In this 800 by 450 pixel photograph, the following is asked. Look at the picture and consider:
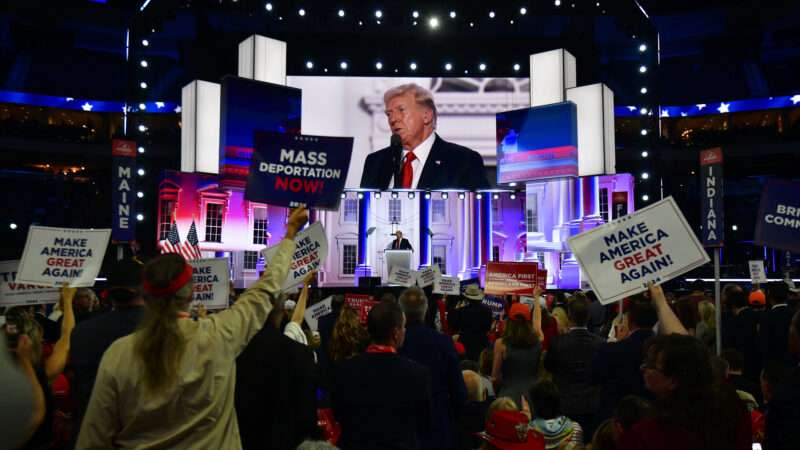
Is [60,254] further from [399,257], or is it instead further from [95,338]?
[399,257]

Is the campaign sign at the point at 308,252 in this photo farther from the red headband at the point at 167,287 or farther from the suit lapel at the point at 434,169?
the suit lapel at the point at 434,169

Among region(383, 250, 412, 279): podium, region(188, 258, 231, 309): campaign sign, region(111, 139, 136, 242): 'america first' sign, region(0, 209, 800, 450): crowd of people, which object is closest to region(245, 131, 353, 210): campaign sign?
region(188, 258, 231, 309): campaign sign

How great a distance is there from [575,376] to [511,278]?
5.92 meters

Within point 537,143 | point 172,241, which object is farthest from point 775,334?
point 172,241

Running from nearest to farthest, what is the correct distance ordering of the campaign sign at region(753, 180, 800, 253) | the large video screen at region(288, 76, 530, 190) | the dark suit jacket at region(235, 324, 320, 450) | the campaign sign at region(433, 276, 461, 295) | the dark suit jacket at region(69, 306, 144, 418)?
the dark suit jacket at region(69, 306, 144, 418) → the dark suit jacket at region(235, 324, 320, 450) → the campaign sign at region(753, 180, 800, 253) → the campaign sign at region(433, 276, 461, 295) → the large video screen at region(288, 76, 530, 190)

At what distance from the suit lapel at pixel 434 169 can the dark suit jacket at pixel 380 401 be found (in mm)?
23105

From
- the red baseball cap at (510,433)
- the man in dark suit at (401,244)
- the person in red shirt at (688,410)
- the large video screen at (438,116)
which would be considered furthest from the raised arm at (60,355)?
the large video screen at (438,116)

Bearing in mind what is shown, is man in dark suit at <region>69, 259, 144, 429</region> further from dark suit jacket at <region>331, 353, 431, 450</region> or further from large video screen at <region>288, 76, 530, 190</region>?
large video screen at <region>288, 76, 530, 190</region>

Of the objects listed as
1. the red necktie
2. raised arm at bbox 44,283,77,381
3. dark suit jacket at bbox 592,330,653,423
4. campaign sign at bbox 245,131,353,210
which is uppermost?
the red necktie

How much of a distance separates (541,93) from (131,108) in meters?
13.9

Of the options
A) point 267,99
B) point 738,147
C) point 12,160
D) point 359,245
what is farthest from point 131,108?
point 738,147

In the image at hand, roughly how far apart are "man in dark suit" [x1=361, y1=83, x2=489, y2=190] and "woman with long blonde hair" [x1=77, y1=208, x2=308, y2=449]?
79.5 ft

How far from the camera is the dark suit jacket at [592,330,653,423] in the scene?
557cm

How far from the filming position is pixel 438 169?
2739cm
